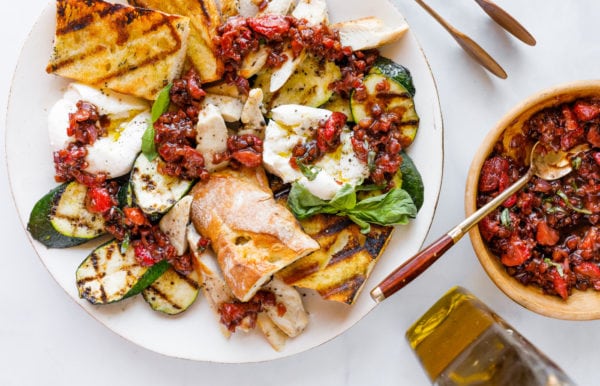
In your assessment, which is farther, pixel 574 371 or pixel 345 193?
pixel 574 371

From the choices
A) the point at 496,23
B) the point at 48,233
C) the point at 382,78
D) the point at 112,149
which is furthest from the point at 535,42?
the point at 48,233

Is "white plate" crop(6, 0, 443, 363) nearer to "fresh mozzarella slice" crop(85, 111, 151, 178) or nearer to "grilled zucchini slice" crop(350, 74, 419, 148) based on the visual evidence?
"grilled zucchini slice" crop(350, 74, 419, 148)

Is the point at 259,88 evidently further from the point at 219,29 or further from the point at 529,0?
the point at 529,0

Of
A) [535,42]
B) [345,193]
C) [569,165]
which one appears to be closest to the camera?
[345,193]

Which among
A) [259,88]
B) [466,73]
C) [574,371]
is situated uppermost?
[259,88]

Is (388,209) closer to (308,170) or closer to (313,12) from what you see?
(308,170)

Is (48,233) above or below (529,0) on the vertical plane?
below

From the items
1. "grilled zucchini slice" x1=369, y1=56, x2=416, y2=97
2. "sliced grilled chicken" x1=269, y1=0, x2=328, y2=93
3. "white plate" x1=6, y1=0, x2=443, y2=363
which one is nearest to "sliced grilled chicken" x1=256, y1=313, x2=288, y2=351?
"white plate" x1=6, y1=0, x2=443, y2=363

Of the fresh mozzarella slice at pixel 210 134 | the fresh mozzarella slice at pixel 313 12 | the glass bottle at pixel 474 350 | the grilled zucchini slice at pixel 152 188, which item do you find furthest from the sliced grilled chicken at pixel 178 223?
the glass bottle at pixel 474 350
